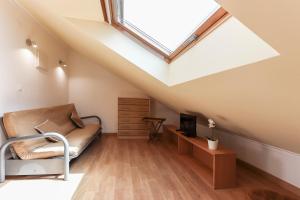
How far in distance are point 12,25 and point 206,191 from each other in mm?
3518

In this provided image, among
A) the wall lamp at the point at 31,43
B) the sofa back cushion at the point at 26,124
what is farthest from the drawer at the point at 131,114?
the wall lamp at the point at 31,43

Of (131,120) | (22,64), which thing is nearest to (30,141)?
(22,64)

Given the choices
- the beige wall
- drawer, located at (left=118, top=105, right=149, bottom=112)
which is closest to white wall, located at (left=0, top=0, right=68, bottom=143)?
the beige wall

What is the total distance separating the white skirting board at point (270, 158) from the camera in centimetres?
239

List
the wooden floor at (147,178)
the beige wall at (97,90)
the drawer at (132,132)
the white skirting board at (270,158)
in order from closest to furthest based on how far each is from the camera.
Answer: the wooden floor at (147,178) → the white skirting board at (270,158) → the drawer at (132,132) → the beige wall at (97,90)

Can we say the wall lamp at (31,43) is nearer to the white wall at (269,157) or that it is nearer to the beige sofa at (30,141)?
the beige sofa at (30,141)

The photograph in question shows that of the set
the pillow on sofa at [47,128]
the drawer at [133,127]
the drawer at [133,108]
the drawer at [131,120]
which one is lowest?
the drawer at [133,127]

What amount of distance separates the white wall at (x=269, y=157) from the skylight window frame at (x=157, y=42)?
1.86 metres

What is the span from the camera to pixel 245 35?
1.11m

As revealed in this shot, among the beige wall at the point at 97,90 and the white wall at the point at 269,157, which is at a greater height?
the beige wall at the point at 97,90

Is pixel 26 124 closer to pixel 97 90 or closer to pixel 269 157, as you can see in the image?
pixel 97 90

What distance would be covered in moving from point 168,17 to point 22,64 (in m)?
2.51

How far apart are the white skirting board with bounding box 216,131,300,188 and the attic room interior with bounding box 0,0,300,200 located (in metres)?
0.01

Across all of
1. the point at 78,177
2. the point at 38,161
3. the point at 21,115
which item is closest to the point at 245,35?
the point at 78,177
